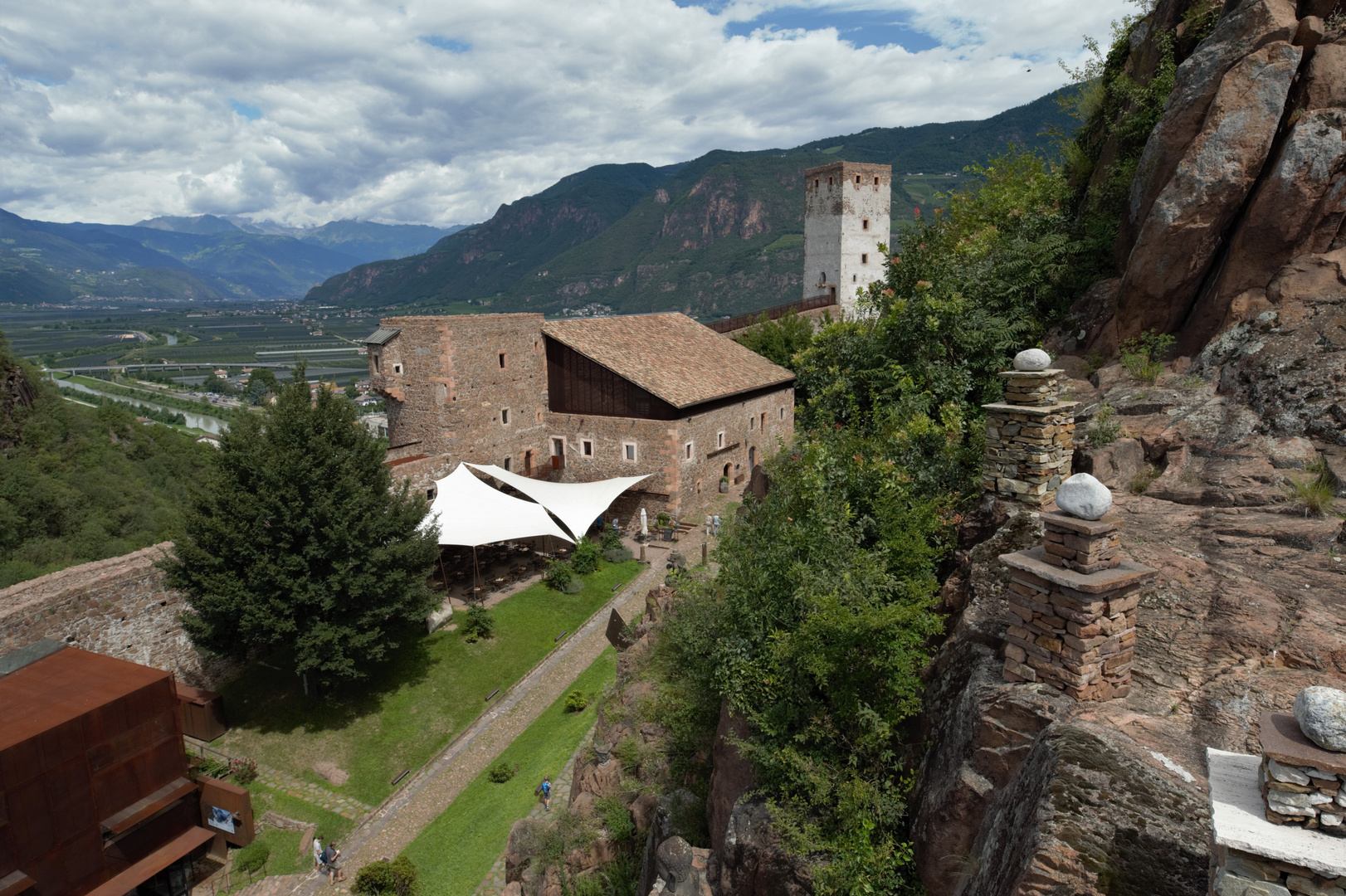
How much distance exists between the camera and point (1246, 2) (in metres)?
10.5

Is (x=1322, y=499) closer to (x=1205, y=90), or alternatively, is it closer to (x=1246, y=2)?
(x=1205, y=90)

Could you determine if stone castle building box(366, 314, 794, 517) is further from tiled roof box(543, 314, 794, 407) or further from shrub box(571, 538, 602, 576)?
shrub box(571, 538, 602, 576)

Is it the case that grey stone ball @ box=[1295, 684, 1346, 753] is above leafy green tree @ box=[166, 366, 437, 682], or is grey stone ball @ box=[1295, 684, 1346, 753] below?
above

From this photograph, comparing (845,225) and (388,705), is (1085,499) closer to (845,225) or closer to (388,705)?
(388,705)

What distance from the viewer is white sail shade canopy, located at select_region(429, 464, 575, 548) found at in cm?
2172

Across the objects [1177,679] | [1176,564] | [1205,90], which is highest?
[1205,90]

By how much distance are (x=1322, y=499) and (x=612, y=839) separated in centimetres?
1106

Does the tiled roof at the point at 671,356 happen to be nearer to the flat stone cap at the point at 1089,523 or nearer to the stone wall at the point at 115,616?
the stone wall at the point at 115,616

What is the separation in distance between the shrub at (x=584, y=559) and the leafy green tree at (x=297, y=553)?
251 inches

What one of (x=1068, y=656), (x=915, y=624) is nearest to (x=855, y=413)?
(x=915, y=624)

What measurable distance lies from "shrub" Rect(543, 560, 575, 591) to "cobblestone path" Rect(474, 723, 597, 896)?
259 inches

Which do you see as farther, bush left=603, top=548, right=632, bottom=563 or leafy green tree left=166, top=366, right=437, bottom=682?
bush left=603, top=548, right=632, bottom=563

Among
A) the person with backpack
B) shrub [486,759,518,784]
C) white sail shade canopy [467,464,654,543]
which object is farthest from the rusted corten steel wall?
white sail shade canopy [467,464,654,543]

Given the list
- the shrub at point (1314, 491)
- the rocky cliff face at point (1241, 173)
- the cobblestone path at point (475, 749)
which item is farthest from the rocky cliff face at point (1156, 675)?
the cobblestone path at point (475, 749)
